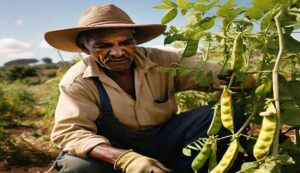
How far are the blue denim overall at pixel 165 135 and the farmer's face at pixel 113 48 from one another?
0.48 feet

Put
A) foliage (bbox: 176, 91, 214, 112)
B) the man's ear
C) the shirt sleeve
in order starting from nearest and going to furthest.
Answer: the shirt sleeve → the man's ear → foliage (bbox: 176, 91, 214, 112)

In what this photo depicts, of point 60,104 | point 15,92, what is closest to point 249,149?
point 60,104

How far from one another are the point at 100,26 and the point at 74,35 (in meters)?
0.37

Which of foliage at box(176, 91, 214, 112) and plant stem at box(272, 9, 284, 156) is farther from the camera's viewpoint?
foliage at box(176, 91, 214, 112)

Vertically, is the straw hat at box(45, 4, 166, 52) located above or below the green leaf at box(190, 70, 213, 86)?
above

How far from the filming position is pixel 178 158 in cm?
265

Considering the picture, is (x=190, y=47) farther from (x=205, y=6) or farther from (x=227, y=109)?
(x=227, y=109)

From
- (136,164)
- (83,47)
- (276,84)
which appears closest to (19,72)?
(83,47)

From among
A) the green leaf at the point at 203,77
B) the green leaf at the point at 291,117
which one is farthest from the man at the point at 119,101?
the green leaf at the point at 291,117

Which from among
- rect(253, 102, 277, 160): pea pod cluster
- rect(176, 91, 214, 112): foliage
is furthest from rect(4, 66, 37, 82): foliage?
rect(253, 102, 277, 160): pea pod cluster

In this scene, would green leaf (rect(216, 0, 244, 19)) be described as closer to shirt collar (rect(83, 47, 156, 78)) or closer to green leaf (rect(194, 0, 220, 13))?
green leaf (rect(194, 0, 220, 13))

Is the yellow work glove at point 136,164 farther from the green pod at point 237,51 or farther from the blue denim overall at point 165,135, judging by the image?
the green pod at point 237,51

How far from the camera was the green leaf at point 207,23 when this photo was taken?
1791 mm

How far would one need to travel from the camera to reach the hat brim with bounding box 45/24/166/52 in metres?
2.69
